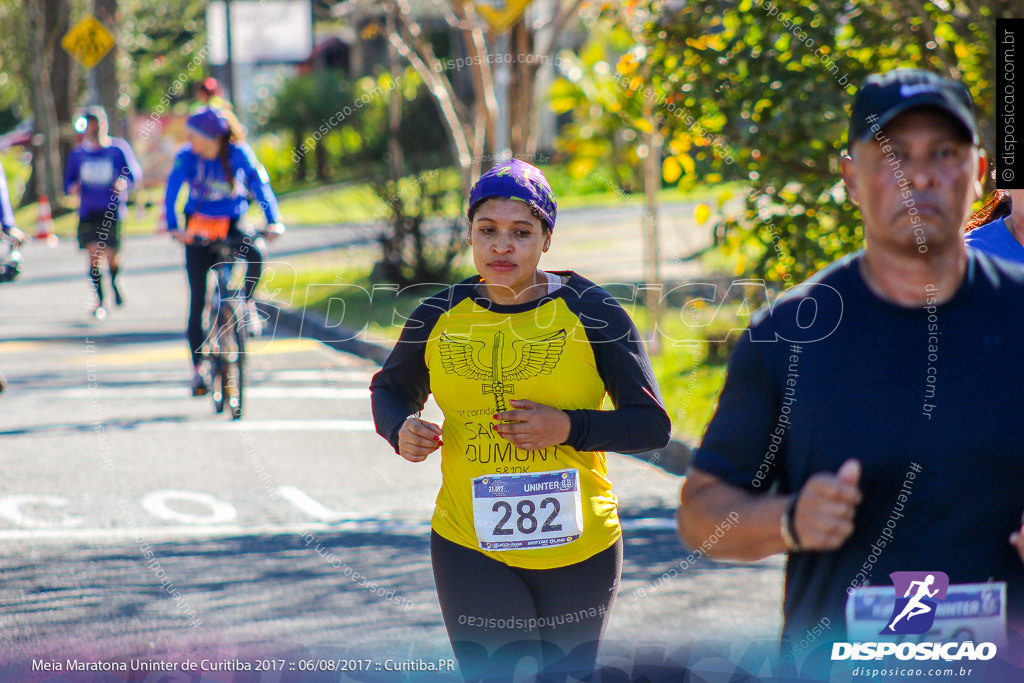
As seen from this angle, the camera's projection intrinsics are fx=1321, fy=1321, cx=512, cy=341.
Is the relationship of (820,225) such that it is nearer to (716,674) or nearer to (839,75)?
(839,75)

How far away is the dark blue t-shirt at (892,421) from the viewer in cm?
223

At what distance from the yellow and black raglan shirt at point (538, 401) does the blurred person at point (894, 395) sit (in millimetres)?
1035

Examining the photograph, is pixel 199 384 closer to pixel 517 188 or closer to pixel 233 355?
pixel 233 355

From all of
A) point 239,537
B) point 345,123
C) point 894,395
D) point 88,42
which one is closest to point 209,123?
point 239,537

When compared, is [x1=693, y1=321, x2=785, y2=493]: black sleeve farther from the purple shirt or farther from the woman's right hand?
the purple shirt

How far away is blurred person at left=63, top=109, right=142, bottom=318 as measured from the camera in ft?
48.6

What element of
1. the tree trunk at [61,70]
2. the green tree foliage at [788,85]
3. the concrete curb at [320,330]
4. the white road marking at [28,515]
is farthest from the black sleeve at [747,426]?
the tree trunk at [61,70]

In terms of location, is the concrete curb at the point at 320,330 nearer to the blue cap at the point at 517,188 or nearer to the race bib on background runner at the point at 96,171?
the race bib on background runner at the point at 96,171

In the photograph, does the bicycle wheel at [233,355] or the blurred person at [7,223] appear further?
the bicycle wheel at [233,355]

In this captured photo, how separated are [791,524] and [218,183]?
795cm

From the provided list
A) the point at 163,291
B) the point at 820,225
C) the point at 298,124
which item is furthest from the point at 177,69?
the point at 820,225

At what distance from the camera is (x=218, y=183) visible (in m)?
9.57

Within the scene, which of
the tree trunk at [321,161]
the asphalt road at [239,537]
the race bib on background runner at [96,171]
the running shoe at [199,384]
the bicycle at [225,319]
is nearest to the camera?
the asphalt road at [239,537]

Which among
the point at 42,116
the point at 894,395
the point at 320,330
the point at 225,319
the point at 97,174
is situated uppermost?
the point at 42,116
